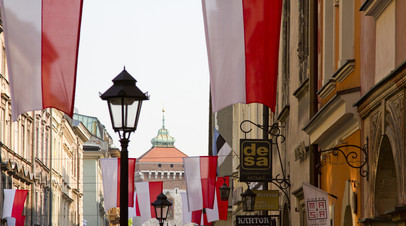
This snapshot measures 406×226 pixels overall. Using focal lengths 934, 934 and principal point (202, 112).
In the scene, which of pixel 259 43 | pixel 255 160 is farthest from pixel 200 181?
pixel 259 43

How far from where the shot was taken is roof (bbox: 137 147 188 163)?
161000 mm

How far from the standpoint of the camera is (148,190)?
2941 centimetres

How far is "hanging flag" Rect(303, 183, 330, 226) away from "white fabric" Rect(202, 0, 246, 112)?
4.91 ft

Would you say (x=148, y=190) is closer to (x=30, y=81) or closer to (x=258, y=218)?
(x=258, y=218)

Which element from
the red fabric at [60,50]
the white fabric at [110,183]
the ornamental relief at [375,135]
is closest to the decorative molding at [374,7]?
the ornamental relief at [375,135]

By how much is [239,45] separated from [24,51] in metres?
2.68

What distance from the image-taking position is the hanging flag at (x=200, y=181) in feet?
82.2

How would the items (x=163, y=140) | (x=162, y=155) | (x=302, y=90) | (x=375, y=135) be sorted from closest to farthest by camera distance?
(x=375, y=135)
(x=302, y=90)
(x=162, y=155)
(x=163, y=140)

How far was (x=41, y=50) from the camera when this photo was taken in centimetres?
1160

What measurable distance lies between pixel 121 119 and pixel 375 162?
3001 millimetres

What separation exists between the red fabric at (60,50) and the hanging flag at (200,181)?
1375 cm

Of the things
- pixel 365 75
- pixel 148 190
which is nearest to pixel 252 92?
pixel 365 75

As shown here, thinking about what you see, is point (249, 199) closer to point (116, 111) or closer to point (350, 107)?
point (350, 107)

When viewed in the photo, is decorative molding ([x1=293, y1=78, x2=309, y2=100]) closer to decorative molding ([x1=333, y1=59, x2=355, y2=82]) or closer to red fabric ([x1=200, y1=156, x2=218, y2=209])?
decorative molding ([x1=333, y1=59, x2=355, y2=82])
